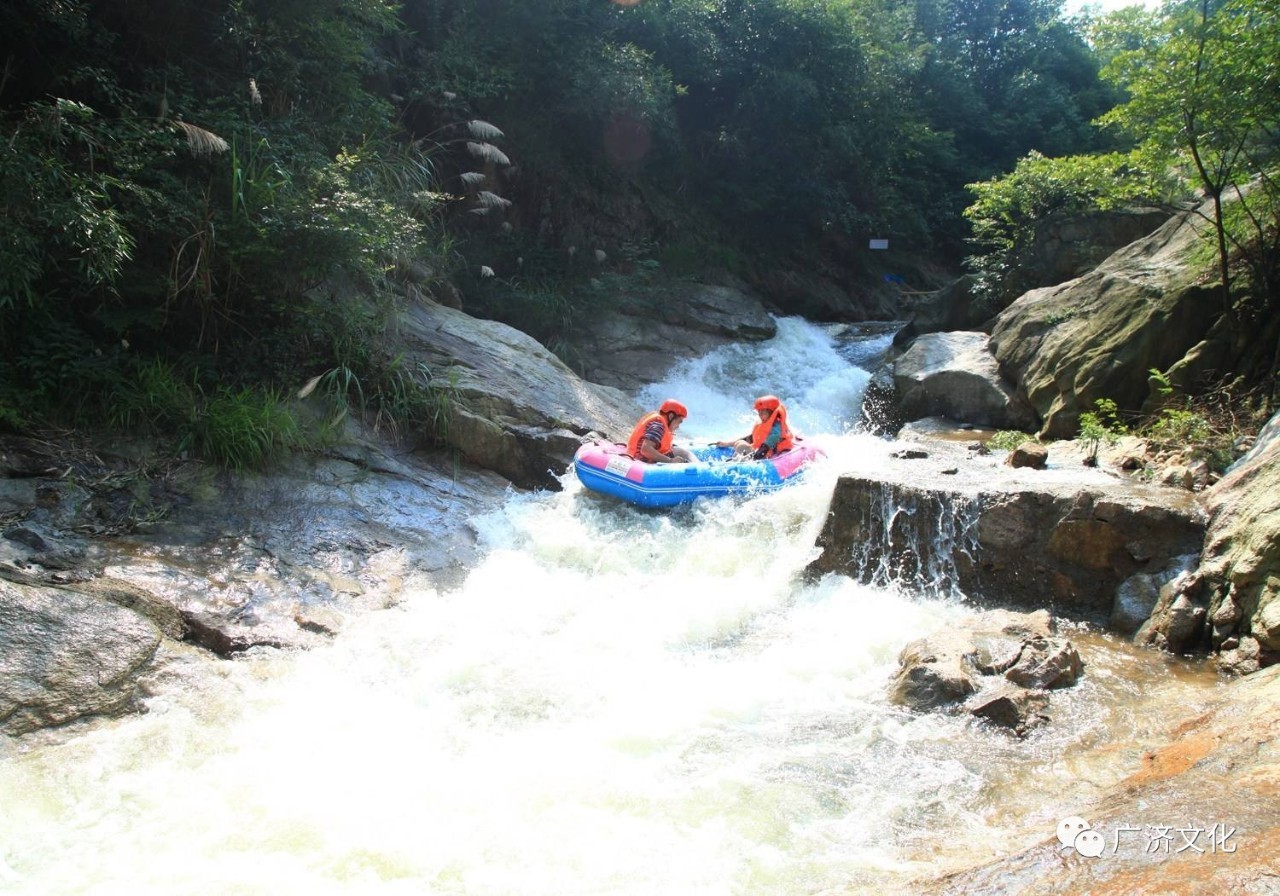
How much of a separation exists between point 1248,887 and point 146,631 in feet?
14.9

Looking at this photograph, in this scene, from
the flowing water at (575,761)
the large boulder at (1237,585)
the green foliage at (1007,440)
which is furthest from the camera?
the green foliage at (1007,440)

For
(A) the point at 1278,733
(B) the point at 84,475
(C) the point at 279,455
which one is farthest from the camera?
(C) the point at 279,455

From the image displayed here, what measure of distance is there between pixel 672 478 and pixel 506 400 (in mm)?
2006

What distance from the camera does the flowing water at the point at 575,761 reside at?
2.90 metres

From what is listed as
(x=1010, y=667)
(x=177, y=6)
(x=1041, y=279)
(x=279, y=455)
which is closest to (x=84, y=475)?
(x=279, y=455)

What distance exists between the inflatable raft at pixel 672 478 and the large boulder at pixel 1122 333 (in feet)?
11.0

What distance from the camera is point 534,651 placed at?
4.74 metres

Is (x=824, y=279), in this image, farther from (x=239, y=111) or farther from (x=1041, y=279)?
(x=239, y=111)

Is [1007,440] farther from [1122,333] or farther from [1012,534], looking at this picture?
[1012,534]

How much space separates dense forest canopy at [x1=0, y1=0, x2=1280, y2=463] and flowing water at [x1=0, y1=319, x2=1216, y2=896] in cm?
287

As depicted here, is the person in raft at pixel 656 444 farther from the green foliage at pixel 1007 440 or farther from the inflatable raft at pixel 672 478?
the green foliage at pixel 1007 440

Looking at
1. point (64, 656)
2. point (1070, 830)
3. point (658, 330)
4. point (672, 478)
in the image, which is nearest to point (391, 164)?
point (672, 478)

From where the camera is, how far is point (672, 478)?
23.1 ft

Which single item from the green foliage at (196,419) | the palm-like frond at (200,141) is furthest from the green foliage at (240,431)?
the palm-like frond at (200,141)
